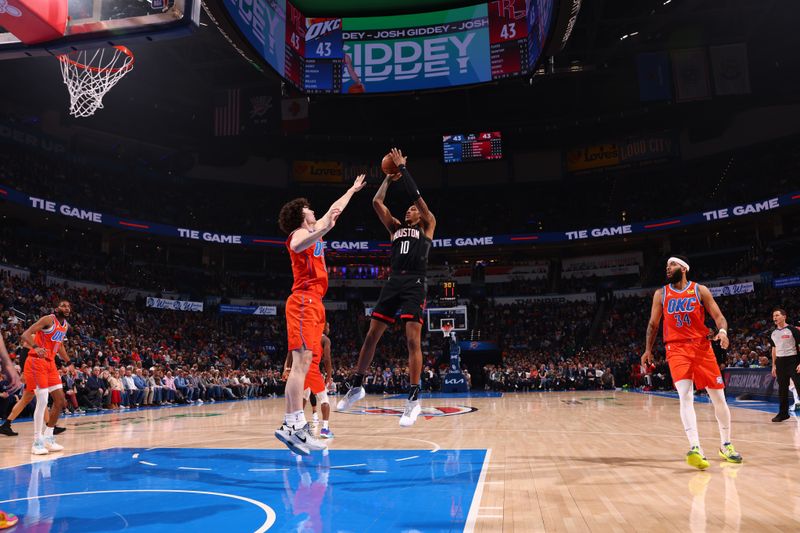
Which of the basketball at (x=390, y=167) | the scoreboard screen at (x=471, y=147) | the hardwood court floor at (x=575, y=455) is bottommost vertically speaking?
the hardwood court floor at (x=575, y=455)

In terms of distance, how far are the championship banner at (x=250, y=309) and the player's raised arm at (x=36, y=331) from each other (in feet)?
81.6

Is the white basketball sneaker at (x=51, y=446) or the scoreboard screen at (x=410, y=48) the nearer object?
the white basketball sneaker at (x=51, y=446)

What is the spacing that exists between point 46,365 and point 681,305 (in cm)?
832

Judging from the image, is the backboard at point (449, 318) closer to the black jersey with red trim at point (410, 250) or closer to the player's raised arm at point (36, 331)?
the player's raised arm at point (36, 331)

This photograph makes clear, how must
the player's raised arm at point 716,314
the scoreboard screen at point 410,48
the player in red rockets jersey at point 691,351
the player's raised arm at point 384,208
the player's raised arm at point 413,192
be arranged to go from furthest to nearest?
the scoreboard screen at point 410,48, the player's raised arm at point 384,208, the player in red rockets jersey at point 691,351, the player's raised arm at point 413,192, the player's raised arm at point 716,314

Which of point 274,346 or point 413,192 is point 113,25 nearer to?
Result: point 413,192

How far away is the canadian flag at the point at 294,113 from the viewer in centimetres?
2870

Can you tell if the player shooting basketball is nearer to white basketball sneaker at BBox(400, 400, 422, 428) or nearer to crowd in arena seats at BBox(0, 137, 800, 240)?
white basketball sneaker at BBox(400, 400, 422, 428)

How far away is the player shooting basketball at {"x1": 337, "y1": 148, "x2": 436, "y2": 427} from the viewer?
6012 millimetres

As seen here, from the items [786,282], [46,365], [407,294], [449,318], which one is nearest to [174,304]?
[449,318]

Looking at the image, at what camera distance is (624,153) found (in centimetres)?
3628

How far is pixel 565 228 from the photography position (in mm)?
34906

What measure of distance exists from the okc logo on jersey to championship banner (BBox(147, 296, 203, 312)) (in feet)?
89.5

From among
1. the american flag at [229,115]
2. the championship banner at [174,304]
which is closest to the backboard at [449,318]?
the american flag at [229,115]
